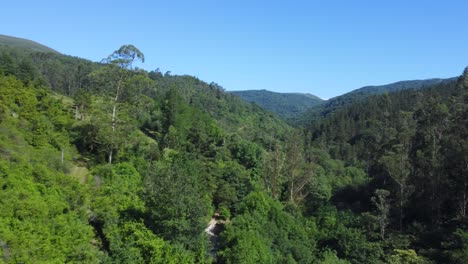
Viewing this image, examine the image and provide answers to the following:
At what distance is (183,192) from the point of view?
89.3ft

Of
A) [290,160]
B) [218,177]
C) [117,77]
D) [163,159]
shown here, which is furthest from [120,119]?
[290,160]

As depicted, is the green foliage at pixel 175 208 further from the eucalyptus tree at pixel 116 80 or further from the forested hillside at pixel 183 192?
the eucalyptus tree at pixel 116 80

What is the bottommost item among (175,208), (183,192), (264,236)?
(264,236)

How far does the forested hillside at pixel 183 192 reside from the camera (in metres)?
24.0

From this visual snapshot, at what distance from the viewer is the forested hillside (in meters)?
24.0

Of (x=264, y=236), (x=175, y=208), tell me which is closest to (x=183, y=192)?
(x=175, y=208)

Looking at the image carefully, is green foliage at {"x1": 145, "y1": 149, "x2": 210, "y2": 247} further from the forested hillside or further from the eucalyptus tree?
the eucalyptus tree

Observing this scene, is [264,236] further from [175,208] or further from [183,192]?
[175,208]

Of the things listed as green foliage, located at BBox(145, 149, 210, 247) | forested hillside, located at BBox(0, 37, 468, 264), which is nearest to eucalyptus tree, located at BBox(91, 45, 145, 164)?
forested hillside, located at BBox(0, 37, 468, 264)

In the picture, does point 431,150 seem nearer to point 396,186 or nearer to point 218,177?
point 396,186

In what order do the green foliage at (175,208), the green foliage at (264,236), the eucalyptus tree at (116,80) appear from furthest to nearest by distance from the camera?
the eucalyptus tree at (116,80), the green foliage at (264,236), the green foliage at (175,208)

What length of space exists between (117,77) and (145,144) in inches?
392

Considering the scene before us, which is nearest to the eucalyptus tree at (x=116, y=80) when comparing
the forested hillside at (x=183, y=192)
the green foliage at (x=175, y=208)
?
the forested hillside at (x=183, y=192)

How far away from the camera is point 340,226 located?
40469 millimetres
